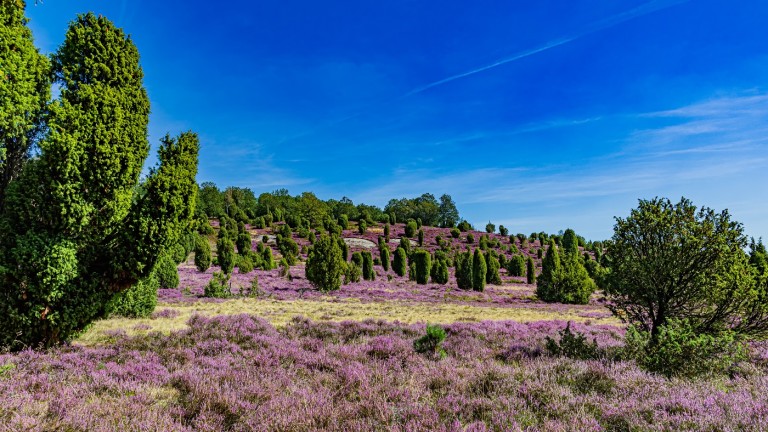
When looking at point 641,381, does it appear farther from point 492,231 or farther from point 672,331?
point 492,231

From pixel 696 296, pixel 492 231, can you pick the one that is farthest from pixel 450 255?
pixel 696 296

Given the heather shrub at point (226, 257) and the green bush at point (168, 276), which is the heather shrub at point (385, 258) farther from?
the green bush at point (168, 276)

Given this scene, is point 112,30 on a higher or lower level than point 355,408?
higher

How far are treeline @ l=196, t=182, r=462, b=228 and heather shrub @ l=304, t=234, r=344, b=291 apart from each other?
41.7 metres

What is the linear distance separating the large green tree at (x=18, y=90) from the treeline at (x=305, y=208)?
58135 mm

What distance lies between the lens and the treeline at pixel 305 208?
280 ft

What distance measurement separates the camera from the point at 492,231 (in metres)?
103

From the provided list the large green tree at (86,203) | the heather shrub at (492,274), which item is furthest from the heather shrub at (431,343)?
the heather shrub at (492,274)

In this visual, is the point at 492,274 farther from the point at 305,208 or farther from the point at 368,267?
the point at 305,208

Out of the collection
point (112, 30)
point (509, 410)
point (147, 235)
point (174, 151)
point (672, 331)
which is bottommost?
point (509, 410)

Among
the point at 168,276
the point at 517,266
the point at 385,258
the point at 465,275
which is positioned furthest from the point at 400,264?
the point at 168,276

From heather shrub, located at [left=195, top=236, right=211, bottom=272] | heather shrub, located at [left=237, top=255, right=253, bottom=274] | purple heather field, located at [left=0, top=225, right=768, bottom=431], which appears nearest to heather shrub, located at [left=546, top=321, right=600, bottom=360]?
purple heather field, located at [left=0, top=225, right=768, bottom=431]

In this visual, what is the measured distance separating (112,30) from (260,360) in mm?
9573

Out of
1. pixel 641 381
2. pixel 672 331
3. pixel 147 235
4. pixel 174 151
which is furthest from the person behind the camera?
pixel 174 151
